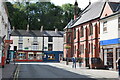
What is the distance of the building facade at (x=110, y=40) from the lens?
27844mm

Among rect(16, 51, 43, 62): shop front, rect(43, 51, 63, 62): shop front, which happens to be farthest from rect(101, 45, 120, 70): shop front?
rect(16, 51, 43, 62): shop front

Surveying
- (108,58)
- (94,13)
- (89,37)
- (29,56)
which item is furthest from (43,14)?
(108,58)

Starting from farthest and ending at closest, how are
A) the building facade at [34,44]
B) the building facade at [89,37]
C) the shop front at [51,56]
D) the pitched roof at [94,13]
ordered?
1. the shop front at [51,56]
2. the building facade at [34,44]
3. the pitched roof at [94,13]
4. the building facade at [89,37]

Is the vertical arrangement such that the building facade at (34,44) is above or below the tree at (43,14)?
below

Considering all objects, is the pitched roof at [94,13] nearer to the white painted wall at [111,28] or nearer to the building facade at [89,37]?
the building facade at [89,37]

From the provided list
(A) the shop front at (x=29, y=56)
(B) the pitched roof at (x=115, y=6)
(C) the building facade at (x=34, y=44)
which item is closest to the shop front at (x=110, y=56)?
(B) the pitched roof at (x=115, y=6)

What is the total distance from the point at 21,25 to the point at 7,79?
7063 centimetres

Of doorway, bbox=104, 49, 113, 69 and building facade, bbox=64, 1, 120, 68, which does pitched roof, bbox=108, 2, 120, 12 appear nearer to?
building facade, bbox=64, 1, 120, 68

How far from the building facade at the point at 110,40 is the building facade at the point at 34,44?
43.6 meters

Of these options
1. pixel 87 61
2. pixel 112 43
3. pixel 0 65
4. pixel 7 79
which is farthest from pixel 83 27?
pixel 7 79

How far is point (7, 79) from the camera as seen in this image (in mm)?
16453

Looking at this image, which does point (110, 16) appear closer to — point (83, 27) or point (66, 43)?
point (83, 27)

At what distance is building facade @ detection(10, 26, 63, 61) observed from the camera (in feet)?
241

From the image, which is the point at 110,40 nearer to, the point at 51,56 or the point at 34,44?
the point at 51,56
